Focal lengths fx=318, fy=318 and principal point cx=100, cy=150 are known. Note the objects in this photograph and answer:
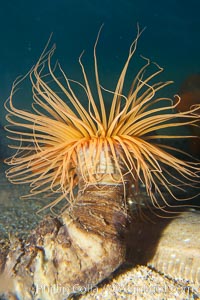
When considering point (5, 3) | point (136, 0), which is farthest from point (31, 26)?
point (136, 0)

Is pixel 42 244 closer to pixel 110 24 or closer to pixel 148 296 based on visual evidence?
pixel 148 296

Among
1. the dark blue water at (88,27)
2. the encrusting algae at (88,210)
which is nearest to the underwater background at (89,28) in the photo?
the dark blue water at (88,27)

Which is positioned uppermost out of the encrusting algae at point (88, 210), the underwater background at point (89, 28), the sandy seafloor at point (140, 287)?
the underwater background at point (89, 28)

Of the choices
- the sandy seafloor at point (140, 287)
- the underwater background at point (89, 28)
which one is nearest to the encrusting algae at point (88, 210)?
the sandy seafloor at point (140, 287)

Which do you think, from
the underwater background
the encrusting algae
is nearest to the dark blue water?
the underwater background

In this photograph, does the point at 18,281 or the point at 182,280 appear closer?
the point at 18,281

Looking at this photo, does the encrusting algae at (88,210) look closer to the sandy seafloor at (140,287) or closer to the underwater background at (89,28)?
the sandy seafloor at (140,287)

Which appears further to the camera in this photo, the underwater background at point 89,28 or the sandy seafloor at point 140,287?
the underwater background at point 89,28

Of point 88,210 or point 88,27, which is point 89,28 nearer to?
point 88,27

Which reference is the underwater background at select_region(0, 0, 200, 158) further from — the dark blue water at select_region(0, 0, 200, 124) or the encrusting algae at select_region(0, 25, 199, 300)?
the encrusting algae at select_region(0, 25, 199, 300)

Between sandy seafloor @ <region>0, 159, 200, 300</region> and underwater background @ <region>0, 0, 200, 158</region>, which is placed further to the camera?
underwater background @ <region>0, 0, 200, 158</region>

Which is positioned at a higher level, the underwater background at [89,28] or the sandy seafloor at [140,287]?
the underwater background at [89,28]
